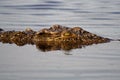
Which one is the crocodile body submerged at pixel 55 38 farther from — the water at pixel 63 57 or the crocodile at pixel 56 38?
the water at pixel 63 57

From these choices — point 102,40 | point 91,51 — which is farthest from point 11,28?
point 91,51

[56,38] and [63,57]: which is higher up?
[56,38]

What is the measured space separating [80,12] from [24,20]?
3790mm

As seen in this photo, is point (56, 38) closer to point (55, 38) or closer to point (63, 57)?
point (55, 38)

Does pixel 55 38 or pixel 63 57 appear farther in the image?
pixel 55 38

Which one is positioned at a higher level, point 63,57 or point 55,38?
point 55,38

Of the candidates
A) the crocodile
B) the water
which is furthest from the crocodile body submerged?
the water

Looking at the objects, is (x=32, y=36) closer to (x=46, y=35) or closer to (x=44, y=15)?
(x=46, y=35)

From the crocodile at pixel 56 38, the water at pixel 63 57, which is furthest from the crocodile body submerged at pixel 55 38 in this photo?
the water at pixel 63 57

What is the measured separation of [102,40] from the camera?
15.2m

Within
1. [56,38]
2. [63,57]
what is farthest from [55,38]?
[63,57]

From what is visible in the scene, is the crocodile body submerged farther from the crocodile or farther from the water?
the water

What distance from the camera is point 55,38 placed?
15141 mm

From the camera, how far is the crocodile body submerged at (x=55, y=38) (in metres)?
14.9
